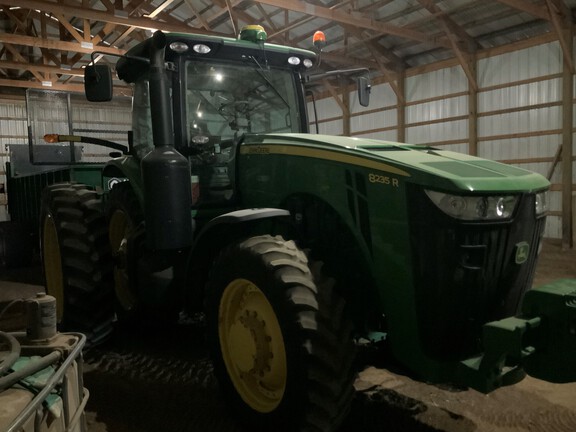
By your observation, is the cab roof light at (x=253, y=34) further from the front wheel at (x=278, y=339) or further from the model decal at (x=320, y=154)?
the front wheel at (x=278, y=339)

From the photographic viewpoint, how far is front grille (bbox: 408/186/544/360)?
2.30 m

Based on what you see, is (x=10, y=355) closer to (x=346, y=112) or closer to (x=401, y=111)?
(x=401, y=111)

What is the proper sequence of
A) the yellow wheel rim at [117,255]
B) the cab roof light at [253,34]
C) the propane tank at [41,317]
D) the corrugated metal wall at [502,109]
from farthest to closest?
the corrugated metal wall at [502,109]
the yellow wheel rim at [117,255]
the cab roof light at [253,34]
the propane tank at [41,317]

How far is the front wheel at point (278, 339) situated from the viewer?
7.85 ft

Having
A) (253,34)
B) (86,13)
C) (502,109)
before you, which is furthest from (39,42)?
(502,109)

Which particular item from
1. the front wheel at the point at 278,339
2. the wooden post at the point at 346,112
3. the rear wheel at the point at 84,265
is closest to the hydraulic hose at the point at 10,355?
the front wheel at the point at 278,339

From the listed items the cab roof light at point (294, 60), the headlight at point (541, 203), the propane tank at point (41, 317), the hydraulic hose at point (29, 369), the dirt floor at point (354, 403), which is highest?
the cab roof light at point (294, 60)

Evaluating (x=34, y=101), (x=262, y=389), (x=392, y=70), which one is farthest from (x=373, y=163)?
(x=392, y=70)

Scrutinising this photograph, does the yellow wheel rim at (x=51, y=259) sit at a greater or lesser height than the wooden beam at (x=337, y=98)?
lesser

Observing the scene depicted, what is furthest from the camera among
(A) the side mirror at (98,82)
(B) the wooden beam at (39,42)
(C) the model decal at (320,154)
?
(B) the wooden beam at (39,42)

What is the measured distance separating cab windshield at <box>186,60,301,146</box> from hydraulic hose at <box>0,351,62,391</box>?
1.98 metres

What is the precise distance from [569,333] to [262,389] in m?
1.51

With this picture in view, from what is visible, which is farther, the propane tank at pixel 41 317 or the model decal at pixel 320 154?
the model decal at pixel 320 154

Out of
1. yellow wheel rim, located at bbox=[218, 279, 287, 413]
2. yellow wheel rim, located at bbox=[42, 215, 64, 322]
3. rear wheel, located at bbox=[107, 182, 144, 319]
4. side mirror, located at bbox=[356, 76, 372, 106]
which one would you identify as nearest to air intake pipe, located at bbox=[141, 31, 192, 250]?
yellow wheel rim, located at bbox=[218, 279, 287, 413]
